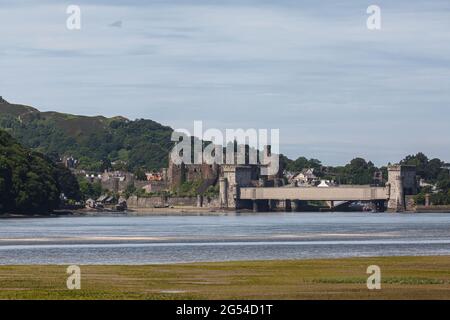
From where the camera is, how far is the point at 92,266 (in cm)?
7275

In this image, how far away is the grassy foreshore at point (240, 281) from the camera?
5594 cm

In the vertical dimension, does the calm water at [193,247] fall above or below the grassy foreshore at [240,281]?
above

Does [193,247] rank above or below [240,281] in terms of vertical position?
above

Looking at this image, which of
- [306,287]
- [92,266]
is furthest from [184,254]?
[306,287]

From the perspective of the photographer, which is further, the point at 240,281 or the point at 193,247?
the point at 193,247

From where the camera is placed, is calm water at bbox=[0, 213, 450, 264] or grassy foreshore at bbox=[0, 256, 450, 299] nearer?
grassy foreshore at bbox=[0, 256, 450, 299]

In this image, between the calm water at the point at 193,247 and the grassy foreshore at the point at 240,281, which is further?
the calm water at the point at 193,247

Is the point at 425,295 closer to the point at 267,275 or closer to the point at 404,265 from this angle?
the point at 267,275

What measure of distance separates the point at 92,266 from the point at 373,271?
47.3 feet

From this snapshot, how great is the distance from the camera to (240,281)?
204ft

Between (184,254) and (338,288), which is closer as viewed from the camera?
(338,288)

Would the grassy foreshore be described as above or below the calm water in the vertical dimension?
below

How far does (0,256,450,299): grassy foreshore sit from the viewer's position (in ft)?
184
